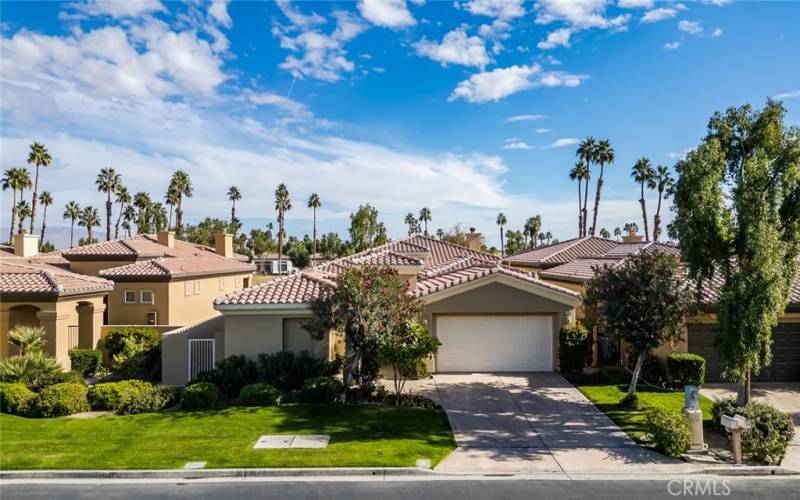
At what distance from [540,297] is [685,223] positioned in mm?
7382

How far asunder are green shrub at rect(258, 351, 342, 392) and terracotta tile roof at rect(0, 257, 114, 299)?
9060 millimetres

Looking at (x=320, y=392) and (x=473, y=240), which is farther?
(x=473, y=240)

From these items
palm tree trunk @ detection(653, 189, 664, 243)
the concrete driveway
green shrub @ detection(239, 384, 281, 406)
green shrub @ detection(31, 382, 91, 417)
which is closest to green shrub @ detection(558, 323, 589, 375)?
the concrete driveway

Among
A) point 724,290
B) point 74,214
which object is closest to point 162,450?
point 724,290

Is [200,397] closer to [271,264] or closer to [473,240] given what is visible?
[473,240]

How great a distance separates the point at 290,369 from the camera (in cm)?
1631

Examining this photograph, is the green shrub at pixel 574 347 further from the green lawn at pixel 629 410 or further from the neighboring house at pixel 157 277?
the neighboring house at pixel 157 277

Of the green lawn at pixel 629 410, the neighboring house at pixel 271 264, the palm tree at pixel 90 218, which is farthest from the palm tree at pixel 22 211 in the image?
the green lawn at pixel 629 410

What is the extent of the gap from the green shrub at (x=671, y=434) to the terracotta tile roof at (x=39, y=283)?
803 inches

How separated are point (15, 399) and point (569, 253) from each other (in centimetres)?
3068

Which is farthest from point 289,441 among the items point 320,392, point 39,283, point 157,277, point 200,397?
point 157,277

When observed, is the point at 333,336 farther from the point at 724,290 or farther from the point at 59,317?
the point at 724,290

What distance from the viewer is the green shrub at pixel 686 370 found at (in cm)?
1667

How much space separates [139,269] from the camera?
26047mm
